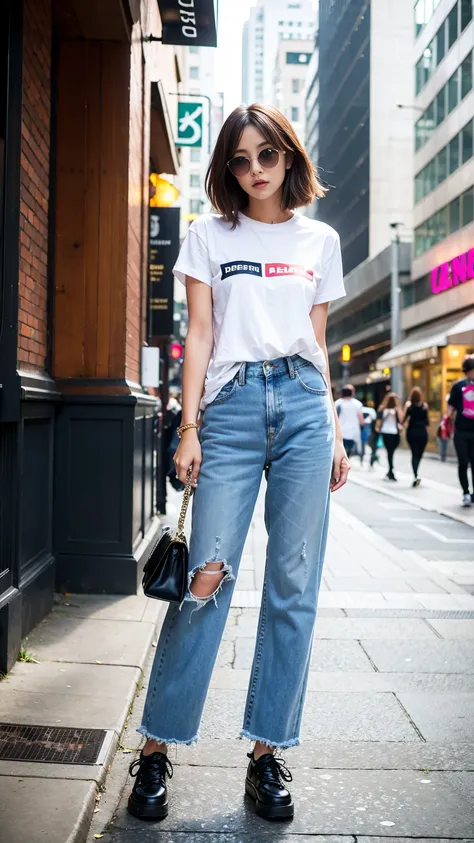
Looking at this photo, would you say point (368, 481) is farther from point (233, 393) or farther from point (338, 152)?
point (338, 152)

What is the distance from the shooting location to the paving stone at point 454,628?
5.00m

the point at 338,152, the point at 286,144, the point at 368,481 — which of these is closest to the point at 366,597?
the point at 286,144

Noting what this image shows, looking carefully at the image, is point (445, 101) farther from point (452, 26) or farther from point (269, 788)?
point (269, 788)

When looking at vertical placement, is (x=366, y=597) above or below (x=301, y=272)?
below

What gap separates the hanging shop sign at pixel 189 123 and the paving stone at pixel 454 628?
10.0 m

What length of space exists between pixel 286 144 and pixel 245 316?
1.84 ft

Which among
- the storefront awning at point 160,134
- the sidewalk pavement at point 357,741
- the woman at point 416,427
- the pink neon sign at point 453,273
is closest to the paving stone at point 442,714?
the sidewalk pavement at point 357,741

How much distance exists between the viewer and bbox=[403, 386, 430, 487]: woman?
15.5m

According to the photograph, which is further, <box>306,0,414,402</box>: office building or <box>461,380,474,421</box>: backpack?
<box>306,0,414,402</box>: office building

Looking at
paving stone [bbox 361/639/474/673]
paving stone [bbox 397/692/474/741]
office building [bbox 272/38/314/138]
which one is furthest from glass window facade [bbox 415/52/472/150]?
office building [bbox 272/38/314/138]

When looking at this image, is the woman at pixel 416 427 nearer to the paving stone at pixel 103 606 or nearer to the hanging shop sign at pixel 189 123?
the hanging shop sign at pixel 189 123

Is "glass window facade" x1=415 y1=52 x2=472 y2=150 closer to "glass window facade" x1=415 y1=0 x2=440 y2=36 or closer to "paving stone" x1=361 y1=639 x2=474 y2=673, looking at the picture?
"glass window facade" x1=415 y1=0 x2=440 y2=36

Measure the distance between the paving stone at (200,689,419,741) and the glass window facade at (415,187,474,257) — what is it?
30.0 m

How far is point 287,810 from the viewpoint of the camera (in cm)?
264
